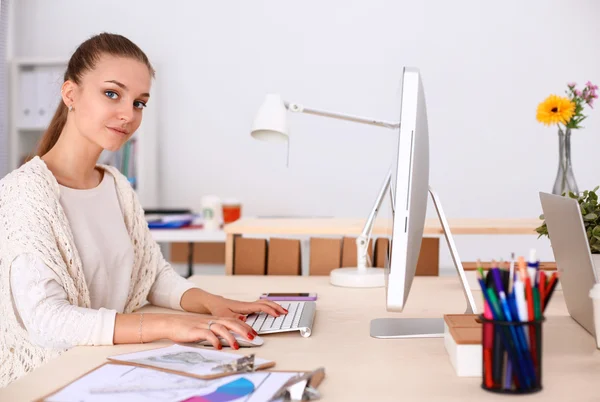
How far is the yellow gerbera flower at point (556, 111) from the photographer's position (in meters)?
2.12

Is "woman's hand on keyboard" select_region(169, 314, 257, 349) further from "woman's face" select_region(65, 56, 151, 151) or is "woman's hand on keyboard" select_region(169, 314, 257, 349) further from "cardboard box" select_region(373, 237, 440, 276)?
"cardboard box" select_region(373, 237, 440, 276)

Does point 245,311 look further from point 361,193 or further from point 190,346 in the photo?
point 361,193

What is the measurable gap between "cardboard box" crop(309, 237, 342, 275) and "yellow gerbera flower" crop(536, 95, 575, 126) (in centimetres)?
77

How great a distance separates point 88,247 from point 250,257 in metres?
0.66

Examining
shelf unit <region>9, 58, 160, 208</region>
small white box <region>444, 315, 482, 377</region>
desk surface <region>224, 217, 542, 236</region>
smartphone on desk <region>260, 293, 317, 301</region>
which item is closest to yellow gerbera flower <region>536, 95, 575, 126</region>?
desk surface <region>224, 217, 542, 236</region>

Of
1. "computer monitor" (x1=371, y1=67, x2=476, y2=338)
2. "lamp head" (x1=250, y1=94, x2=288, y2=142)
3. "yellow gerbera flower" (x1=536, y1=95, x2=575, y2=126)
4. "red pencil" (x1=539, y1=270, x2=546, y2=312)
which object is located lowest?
"red pencil" (x1=539, y1=270, x2=546, y2=312)

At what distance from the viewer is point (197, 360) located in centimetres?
100

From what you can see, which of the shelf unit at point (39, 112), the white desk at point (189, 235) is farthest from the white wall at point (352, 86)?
the white desk at point (189, 235)

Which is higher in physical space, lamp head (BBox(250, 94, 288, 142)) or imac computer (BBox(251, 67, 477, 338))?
lamp head (BBox(250, 94, 288, 142))

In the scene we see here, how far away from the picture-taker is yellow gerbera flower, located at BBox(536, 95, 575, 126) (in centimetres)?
212

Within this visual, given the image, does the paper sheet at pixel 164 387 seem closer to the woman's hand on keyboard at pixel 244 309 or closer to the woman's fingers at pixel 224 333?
the woman's fingers at pixel 224 333

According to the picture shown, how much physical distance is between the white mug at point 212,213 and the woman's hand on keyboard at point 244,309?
1.97 m

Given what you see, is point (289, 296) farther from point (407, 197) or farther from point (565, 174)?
point (565, 174)

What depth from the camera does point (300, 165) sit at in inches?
168
